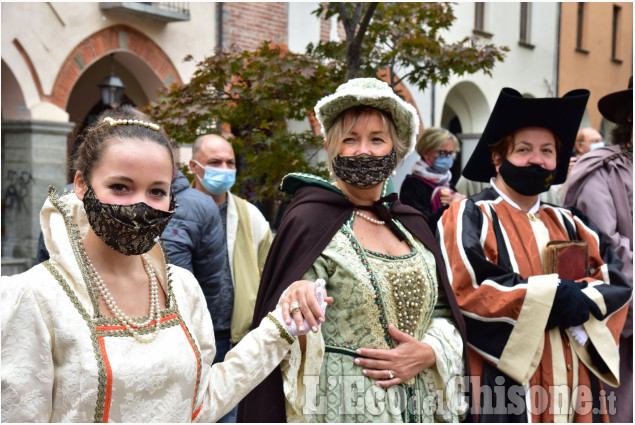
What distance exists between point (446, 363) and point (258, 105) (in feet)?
12.4

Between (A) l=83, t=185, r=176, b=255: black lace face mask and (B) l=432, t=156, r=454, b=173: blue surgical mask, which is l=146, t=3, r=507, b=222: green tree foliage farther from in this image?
(A) l=83, t=185, r=176, b=255: black lace face mask

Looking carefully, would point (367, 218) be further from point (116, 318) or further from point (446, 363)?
point (116, 318)

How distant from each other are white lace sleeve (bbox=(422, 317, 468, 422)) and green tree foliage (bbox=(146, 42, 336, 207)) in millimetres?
3430

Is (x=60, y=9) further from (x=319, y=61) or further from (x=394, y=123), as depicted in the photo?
(x=394, y=123)

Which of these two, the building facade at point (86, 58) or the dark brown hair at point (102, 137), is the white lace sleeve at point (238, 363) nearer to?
the dark brown hair at point (102, 137)

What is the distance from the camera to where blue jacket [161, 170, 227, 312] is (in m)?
4.30

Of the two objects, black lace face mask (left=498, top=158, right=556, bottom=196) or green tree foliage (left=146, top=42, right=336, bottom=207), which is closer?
black lace face mask (left=498, top=158, right=556, bottom=196)

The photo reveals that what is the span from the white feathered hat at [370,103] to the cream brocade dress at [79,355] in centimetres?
116

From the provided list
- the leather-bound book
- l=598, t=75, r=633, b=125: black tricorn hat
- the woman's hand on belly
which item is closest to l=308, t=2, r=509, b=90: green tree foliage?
l=598, t=75, r=633, b=125: black tricorn hat

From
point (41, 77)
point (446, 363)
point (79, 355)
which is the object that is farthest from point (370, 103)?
point (41, 77)

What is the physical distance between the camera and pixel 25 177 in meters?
11.1

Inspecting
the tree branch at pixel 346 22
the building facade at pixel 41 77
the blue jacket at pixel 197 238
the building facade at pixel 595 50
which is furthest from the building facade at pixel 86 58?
the building facade at pixel 595 50

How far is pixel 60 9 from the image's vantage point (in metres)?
11.0

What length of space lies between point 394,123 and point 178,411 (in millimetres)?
1564
